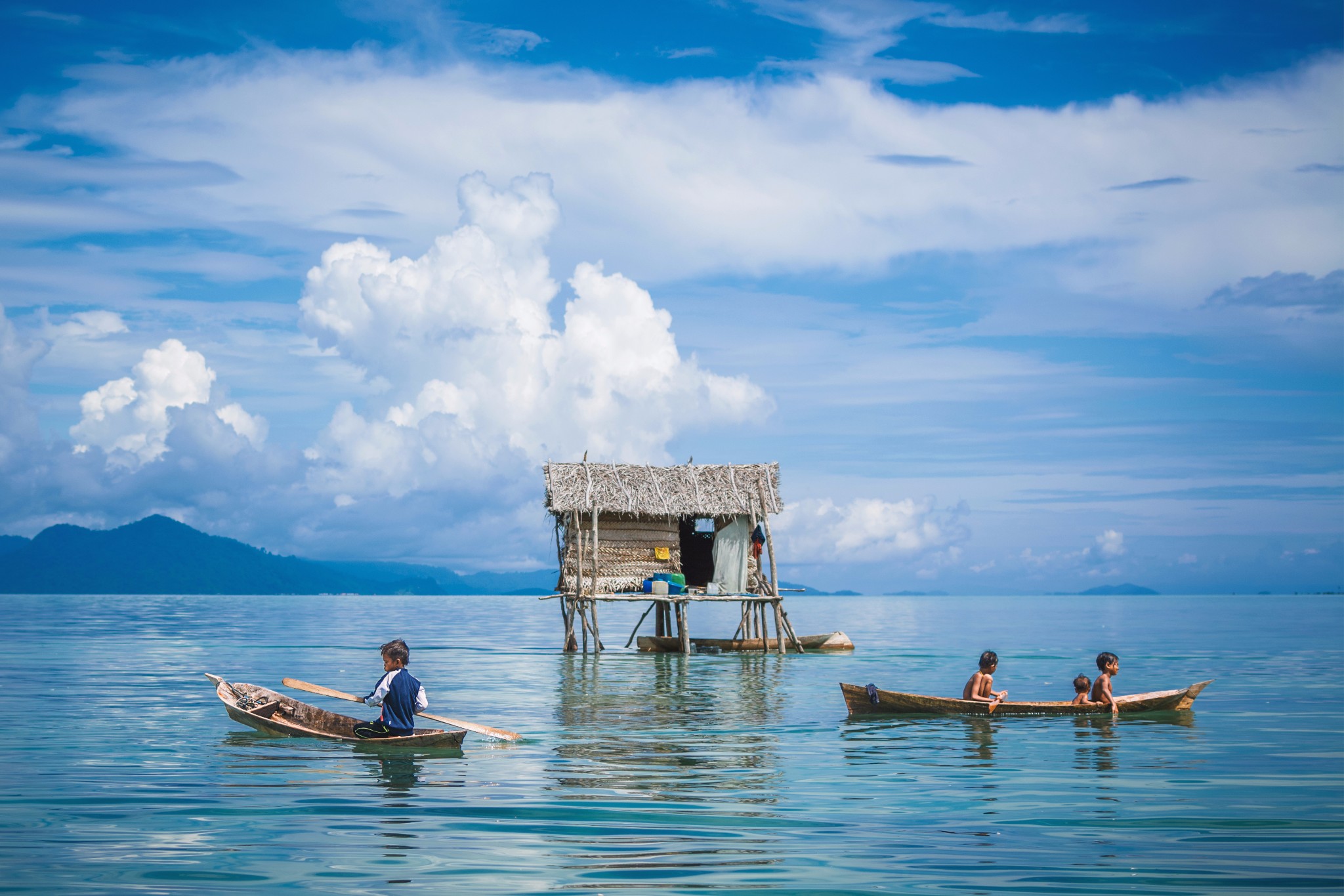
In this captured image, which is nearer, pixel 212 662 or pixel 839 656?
pixel 212 662

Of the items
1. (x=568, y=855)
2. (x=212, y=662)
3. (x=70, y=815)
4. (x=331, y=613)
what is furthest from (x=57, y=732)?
(x=331, y=613)

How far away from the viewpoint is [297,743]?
18078mm

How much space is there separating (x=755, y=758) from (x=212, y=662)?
81.6ft

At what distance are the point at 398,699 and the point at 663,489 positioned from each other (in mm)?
22593

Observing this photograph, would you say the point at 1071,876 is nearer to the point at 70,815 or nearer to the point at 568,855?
the point at 568,855

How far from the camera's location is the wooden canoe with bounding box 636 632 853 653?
41.7 metres

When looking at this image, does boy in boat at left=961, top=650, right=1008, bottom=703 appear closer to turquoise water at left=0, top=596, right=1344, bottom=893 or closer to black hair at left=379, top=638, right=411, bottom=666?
turquoise water at left=0, top=596, right=1344, bottom=893

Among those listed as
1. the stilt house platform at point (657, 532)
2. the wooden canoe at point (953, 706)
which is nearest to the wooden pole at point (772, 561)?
the stilt house platform at point (657, 532)

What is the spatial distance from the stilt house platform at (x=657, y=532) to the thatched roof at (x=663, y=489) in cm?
3

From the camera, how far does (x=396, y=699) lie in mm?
16203

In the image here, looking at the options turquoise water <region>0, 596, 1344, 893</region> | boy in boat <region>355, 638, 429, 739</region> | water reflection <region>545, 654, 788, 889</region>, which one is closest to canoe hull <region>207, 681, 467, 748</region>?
turquoise water <region>0, 596, 1344, 893</region>

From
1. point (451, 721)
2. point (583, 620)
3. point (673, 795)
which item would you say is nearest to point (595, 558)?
point (583, 620)

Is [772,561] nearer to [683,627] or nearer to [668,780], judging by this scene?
[683,627]

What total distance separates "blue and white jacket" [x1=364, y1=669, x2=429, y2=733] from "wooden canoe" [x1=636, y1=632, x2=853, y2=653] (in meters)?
24.8
